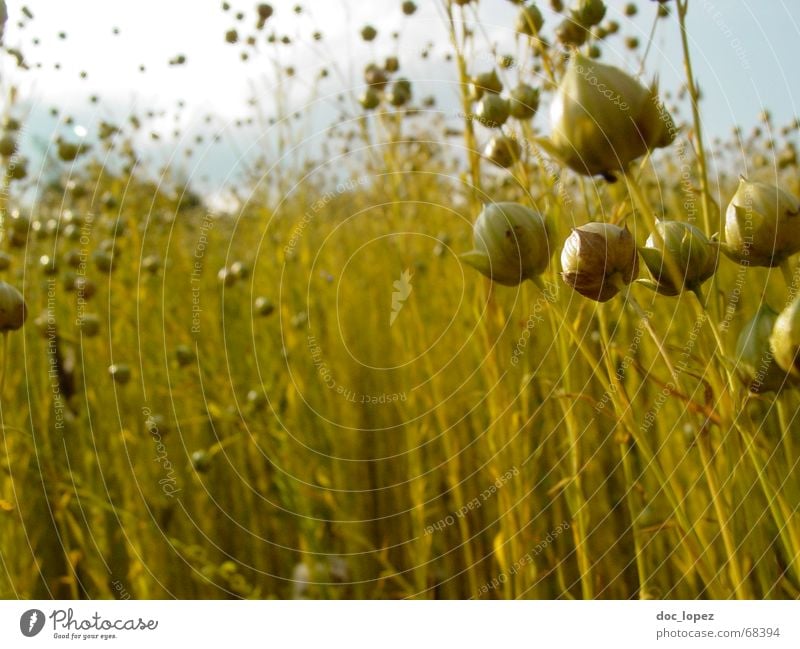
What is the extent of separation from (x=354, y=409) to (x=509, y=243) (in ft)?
2.17

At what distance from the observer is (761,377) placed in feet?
0.74

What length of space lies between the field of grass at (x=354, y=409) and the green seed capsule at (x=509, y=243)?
0.37ft

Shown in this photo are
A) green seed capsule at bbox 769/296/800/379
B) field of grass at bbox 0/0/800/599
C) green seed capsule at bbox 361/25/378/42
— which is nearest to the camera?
green seed capsule at bbox 769/296/800/379

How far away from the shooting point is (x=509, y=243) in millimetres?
258

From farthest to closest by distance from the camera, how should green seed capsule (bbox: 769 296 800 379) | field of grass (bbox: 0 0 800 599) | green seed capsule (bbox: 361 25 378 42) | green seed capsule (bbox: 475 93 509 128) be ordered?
green seed capsule (bbox: 361 25 378 42) → field of grass (bbox: 0 0 800 599) → green seed capsule (bbox: 475 93 509 128) → green seed capsule (bbox: 769 296 800 379)

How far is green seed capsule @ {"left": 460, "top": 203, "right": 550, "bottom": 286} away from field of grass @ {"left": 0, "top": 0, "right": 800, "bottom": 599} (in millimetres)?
112

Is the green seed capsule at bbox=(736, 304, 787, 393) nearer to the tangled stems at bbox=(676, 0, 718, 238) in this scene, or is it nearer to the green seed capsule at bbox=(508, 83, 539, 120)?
the tangled stems at bbox=(676, 0, 718, 238)

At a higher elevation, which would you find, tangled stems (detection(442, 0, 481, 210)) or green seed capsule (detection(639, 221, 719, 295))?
tangled stems (detection(442, 0, 481, 210))

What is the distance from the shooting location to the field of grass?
0.53 metres

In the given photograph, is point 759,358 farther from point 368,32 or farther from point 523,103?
point 368,32
